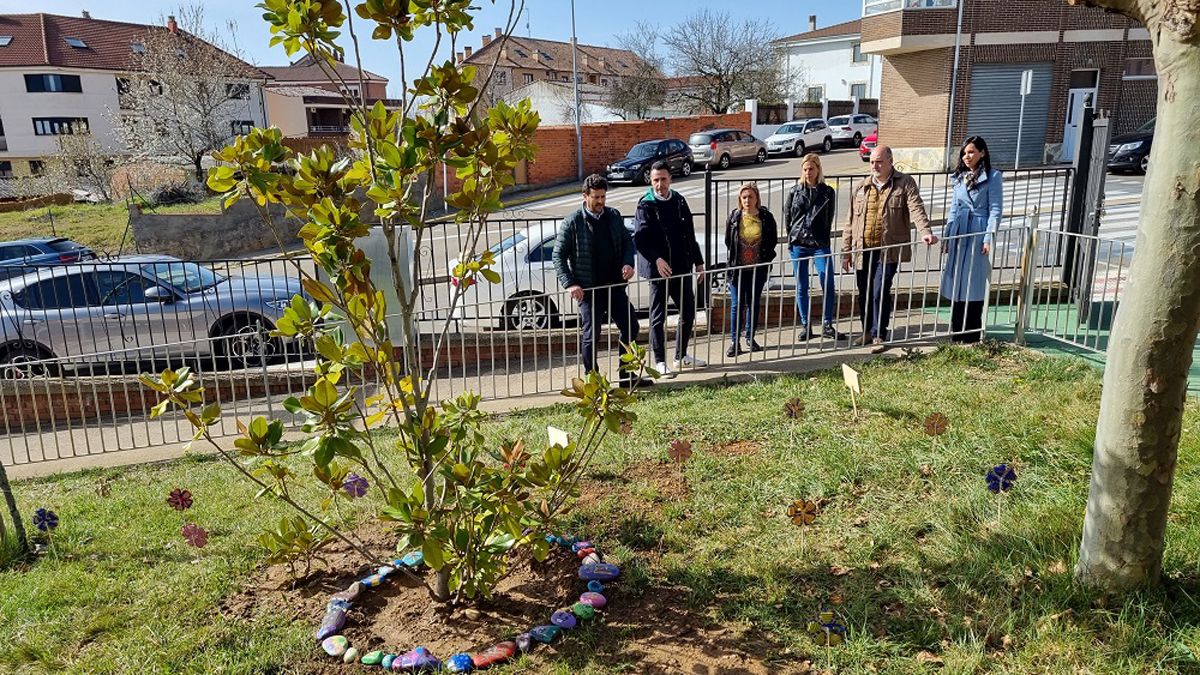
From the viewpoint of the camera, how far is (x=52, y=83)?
45531 mm

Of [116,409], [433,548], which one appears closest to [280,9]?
[433,548]

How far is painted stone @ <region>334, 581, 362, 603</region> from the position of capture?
3.29 m

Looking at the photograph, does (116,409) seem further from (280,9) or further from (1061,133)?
(1061,133)

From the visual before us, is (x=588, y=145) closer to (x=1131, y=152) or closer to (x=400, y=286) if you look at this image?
(x=1131, y=152)

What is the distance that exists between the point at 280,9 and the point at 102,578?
285 cm

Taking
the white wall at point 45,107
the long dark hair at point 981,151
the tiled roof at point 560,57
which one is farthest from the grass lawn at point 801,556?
the tiled roof at point 560,57

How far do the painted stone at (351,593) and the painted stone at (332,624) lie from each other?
0.09m

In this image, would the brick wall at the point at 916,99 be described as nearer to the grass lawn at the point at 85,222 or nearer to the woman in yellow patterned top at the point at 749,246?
the woman in yellow patterned top at the point at 749,246

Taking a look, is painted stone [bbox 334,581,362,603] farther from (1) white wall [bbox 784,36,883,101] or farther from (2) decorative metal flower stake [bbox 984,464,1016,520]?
(1) white wall [bbox 784,36,883,101]

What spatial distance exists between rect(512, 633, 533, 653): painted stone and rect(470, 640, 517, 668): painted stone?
19 millimetres

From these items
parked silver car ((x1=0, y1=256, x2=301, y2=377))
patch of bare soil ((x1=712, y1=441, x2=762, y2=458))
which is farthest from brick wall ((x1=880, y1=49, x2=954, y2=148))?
patch of bare soil ((x1=712, y1=441, x2=762, y2=458))

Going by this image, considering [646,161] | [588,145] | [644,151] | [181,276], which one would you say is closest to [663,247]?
[181,276]

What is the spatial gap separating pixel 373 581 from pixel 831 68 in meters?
51.1

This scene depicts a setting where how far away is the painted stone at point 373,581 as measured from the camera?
3.43 metres
